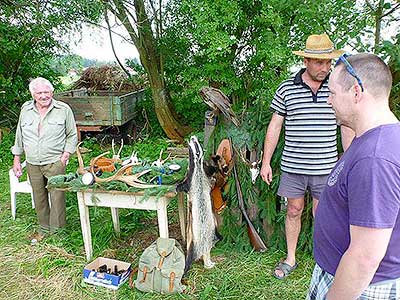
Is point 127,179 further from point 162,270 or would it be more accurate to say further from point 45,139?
point 45,139

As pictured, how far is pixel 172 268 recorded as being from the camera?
296 centimetres

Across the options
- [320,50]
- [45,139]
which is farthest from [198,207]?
[45,139]

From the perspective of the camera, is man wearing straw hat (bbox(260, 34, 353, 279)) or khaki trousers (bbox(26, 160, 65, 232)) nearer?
man wearing straw hat (bbox(260, 34, 353, 279))

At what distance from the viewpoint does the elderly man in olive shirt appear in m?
3.65

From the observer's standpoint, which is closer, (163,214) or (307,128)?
(307,128)

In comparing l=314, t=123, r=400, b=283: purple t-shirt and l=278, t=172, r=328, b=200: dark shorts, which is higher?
l=314, t=123, r=400, b=283: purple t-shirt

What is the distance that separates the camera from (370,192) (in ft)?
3.83

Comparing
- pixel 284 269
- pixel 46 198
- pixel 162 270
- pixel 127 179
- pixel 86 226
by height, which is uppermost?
pixel 127 179

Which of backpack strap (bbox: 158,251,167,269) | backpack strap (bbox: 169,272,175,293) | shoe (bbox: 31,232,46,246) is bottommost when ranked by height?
backpack strap (bbox: 169,272,175,293)

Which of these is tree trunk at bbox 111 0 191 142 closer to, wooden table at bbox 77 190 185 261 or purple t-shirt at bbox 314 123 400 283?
wooden table at bbox 77 190 185 261

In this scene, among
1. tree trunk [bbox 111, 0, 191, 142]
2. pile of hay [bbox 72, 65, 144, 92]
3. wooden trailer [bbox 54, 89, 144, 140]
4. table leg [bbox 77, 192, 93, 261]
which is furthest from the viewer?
pile of hay [bbox 72, 65, 144, 92]

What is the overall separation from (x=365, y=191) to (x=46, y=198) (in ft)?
11.2

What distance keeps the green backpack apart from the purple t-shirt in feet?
5.69

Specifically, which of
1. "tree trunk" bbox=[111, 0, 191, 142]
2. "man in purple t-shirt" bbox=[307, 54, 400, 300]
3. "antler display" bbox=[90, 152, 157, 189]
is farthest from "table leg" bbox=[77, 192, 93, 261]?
"tree trunk" bbox=[111, 0, 191, 142]
